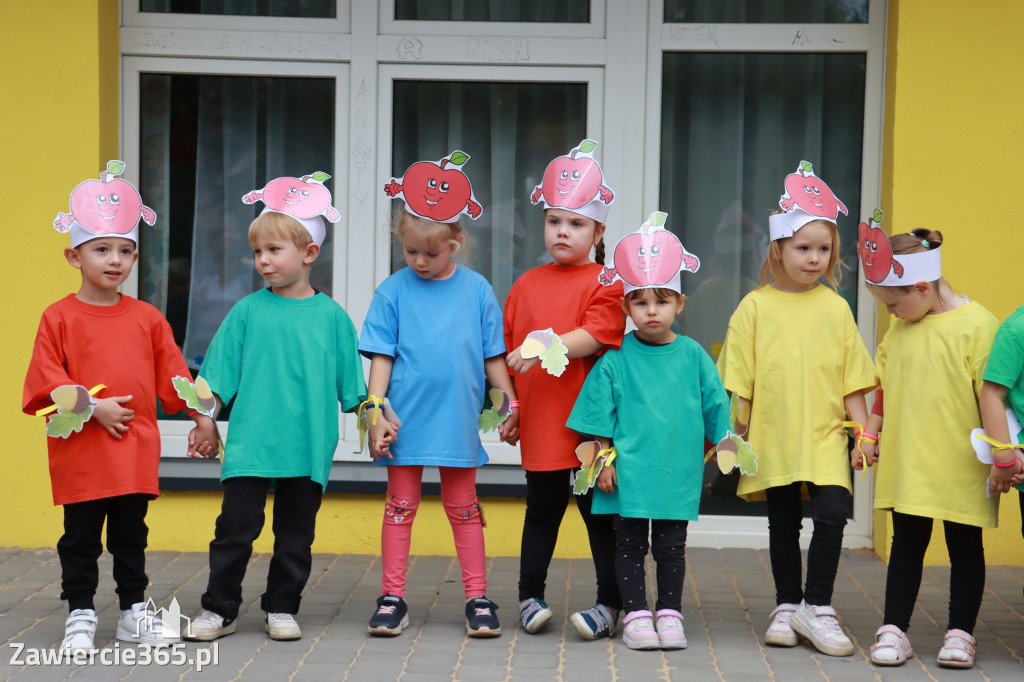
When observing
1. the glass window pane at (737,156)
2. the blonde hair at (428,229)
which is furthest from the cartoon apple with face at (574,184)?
the glass window pane at (737,156)

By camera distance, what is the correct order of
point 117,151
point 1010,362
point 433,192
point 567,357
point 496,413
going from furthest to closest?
point 117,151
point 496,413
point 433,192
point 567,357
point 1010,362

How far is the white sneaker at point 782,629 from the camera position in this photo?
13.0 feet

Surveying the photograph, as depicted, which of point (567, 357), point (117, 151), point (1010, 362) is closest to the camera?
point (1010, 362)

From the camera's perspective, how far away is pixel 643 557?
3953mm

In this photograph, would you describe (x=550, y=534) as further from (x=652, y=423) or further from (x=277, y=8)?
(x=277, y=8)

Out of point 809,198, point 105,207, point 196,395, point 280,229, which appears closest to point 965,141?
point 809,198

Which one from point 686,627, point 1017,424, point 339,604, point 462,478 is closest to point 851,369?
point 1017,424

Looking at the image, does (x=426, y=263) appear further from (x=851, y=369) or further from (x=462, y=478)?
(x=851, y=369)

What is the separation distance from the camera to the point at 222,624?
3.97 meters

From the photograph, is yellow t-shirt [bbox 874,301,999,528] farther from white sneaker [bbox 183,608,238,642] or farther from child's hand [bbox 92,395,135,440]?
child's hand [bbox 92,395,135,440]

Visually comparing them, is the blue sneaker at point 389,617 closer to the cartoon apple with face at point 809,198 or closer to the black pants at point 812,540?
the black pants at point 812,540

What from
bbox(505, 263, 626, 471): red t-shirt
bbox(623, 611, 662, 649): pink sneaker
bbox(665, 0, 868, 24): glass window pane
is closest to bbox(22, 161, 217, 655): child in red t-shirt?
bbox(505, 263, 626, 471): red t-shirt

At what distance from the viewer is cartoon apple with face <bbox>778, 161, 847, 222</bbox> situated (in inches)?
155

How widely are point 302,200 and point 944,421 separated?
243 cm
